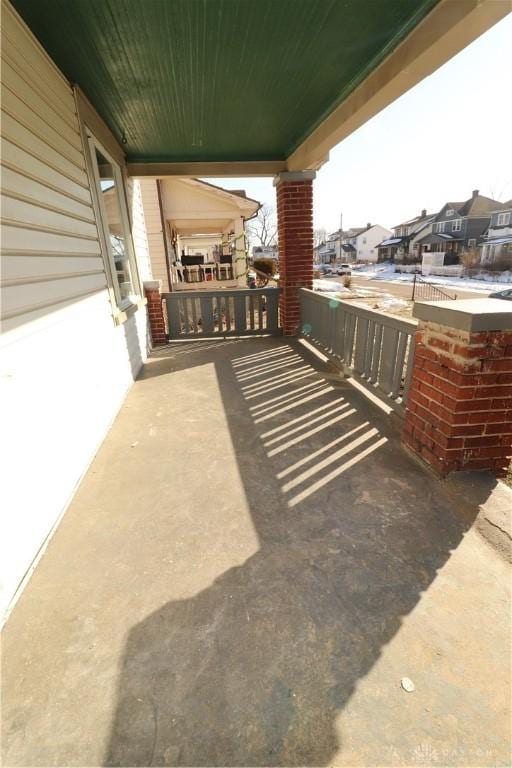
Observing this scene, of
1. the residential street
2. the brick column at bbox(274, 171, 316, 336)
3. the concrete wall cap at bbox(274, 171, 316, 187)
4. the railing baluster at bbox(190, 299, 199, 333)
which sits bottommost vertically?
the residential street

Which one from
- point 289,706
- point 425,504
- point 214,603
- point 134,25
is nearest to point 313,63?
point 134,25

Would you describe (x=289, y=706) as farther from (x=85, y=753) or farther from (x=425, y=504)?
(x=425, y=504)

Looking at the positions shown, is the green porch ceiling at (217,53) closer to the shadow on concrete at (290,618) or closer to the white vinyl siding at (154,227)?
A: the shadow on concrete at (290,618)

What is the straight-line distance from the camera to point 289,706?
3.97 ft

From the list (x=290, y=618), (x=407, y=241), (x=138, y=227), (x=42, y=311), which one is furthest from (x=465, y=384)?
(x=407, y=241)

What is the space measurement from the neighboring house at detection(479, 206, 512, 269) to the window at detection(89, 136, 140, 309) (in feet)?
124

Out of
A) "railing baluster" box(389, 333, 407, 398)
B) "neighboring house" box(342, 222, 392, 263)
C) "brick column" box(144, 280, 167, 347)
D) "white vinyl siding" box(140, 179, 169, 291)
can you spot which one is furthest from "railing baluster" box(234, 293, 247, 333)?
"neighboring house" box(342, 222, 392, 263)

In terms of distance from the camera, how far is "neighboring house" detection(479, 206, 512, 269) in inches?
1332

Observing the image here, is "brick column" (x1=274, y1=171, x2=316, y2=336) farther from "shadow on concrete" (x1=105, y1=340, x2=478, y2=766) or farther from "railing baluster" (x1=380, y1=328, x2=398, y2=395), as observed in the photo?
"shadow on concrete" (x1=105, y1=340, x2=478, y2=766)

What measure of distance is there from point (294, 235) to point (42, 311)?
4737 millimetres

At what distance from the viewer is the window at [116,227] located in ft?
13.0

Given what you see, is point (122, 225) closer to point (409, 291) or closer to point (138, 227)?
point (138, 227)

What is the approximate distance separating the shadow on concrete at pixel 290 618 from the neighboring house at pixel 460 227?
157ft

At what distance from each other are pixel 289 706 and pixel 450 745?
0.52m
